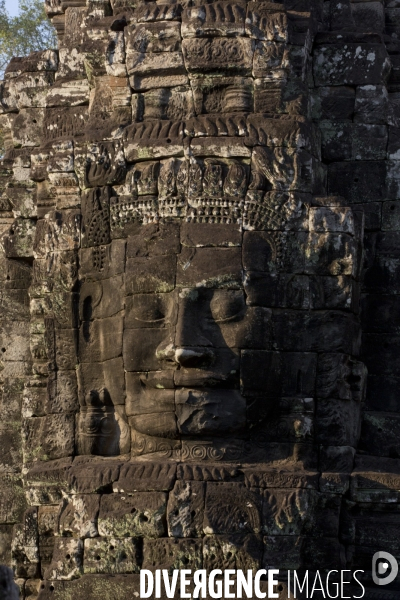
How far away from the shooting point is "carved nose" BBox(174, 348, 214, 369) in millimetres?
15102

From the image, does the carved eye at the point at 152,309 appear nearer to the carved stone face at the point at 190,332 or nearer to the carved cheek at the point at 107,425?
the carved stone face at the point at 190,332

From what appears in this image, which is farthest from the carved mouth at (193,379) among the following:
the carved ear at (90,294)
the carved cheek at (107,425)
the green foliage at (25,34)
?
the green foliage at (25,34)

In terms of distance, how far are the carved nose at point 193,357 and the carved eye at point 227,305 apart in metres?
0.37

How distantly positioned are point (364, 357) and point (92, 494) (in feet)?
10.2

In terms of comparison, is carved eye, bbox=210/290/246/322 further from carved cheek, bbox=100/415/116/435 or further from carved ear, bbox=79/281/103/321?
carved cheek, bbox=100/415/116/435

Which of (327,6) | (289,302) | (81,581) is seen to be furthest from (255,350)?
(327,6)

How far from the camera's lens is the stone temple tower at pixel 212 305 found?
1505cm

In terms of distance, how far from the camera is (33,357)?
16703mm

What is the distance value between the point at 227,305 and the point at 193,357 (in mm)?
616

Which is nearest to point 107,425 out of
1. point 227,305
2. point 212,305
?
point 212,305

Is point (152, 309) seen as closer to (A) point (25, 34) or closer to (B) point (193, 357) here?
(B) point (193, 357)

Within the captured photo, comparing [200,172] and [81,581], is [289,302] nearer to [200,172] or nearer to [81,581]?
[200,172]

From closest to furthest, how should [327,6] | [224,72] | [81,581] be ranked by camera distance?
1. [81,581]
2. [224,72]
3. [327,6]

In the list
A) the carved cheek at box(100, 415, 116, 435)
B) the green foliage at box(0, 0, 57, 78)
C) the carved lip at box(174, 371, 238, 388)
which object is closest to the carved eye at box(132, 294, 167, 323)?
the carved lip at box(174, 371, 238, 388)
